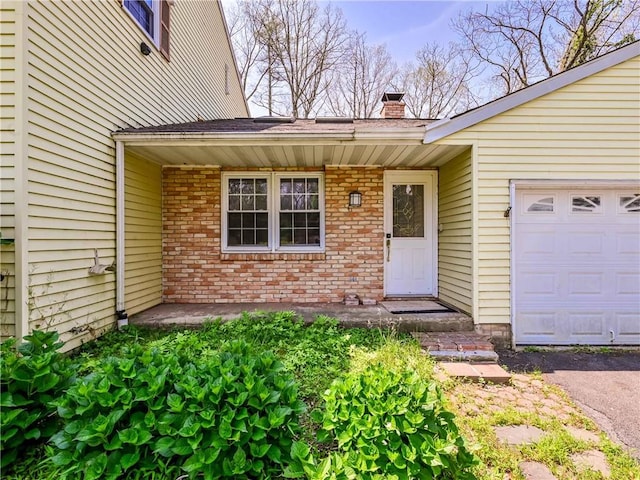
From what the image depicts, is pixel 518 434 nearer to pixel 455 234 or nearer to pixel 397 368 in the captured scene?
pixel 397 368

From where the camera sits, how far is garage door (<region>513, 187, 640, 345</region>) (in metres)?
4.69

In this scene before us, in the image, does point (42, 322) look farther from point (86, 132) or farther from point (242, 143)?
point (242, 143)

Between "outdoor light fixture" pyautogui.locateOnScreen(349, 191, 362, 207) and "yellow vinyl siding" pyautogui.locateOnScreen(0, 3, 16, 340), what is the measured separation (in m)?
4.52

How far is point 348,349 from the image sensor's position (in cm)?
401

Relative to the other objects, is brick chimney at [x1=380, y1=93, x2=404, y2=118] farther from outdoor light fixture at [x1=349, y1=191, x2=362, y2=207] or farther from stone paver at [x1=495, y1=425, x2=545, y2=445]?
stone paver at [x1=495, y1=425, x2=545, y2=445]

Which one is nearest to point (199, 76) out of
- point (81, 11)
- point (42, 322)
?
point (81, 11)

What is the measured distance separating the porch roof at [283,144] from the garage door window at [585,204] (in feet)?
5.96

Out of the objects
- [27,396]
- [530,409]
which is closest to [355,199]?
[530,409]

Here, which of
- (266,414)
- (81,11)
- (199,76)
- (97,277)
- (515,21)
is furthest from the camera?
(515,21)

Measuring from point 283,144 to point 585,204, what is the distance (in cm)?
452

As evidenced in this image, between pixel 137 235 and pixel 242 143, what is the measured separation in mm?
2267

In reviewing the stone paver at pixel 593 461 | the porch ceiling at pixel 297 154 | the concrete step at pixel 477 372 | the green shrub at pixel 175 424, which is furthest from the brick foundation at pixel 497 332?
the green shrub at pixel 175 424

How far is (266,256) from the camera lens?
596 cm

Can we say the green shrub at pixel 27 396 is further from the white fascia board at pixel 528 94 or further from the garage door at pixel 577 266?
the garage door at pixel 577 266
